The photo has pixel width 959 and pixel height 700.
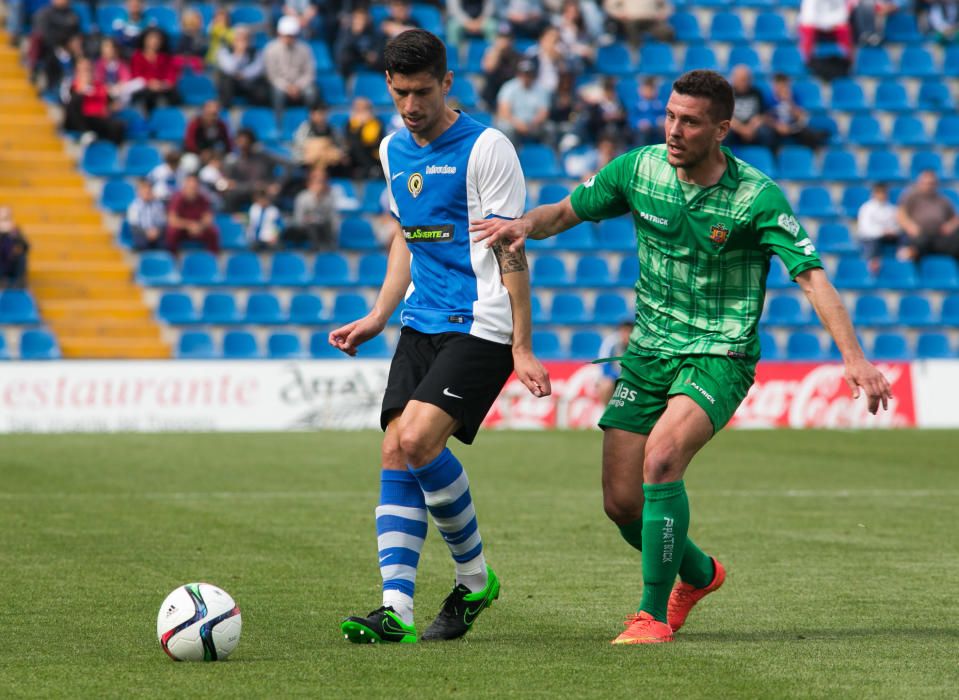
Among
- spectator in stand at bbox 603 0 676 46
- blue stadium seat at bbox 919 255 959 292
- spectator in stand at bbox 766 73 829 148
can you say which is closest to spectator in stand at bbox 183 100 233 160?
spectator in stand at bbox 603 0 676 46

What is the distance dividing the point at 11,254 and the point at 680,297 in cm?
1605

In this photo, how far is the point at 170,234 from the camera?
2244cm

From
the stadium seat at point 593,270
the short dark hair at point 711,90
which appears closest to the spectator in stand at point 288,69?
the stadium seat at point 593,270

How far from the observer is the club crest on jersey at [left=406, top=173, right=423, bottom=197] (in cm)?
649

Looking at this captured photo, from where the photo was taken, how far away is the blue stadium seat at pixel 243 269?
74.7 feet

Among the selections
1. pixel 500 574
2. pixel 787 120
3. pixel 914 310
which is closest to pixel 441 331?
pixel 500 574

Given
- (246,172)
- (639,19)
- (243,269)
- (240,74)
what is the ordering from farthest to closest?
(639,19) < (240,74) < (246,172) < (243,269)

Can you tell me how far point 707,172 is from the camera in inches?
256

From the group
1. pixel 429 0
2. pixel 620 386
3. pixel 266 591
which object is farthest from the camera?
pixel 429 0

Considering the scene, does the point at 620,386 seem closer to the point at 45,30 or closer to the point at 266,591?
the point at 266,591

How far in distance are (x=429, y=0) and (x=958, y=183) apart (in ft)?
30.3

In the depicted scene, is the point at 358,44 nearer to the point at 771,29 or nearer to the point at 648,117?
the point at 648,117

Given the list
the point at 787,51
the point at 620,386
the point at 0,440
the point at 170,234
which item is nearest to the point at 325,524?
the point at 620,386

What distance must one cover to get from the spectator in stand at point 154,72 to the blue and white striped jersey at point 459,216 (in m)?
17.9
